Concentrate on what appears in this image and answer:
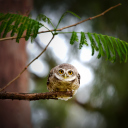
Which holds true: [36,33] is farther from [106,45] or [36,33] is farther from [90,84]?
[90,84]

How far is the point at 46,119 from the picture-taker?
13.3ft

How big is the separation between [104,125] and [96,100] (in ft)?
2.14

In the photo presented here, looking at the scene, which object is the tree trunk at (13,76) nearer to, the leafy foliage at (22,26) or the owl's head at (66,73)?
the owl's head at (66,73)

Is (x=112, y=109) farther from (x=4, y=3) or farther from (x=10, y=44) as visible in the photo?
(x=4, y=3)

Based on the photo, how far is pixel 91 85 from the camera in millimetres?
3805

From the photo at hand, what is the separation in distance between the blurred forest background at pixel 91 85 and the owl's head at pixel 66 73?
213 centimetres

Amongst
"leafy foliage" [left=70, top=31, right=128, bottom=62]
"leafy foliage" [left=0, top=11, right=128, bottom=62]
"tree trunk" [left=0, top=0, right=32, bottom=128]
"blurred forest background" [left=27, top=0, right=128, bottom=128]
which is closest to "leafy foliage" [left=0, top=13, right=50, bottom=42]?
"leafy foliage" [left=0, top=11, right=128, bottom=62]

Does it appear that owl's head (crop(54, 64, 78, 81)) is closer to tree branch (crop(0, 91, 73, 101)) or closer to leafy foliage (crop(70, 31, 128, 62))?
tree branch (crop(0, 91, 73, 101))

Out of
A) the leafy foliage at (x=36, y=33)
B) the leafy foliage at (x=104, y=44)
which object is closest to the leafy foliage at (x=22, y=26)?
the leafy foliage at (x=36, y=33)

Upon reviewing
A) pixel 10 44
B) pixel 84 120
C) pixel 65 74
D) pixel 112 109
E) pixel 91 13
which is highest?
pixel 91 13

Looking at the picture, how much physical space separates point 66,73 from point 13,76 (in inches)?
54.3

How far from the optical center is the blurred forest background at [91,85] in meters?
3.84

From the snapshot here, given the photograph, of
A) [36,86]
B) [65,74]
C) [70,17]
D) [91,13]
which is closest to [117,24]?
[91,13]

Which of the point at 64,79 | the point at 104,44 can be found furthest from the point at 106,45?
the point at 64,79
